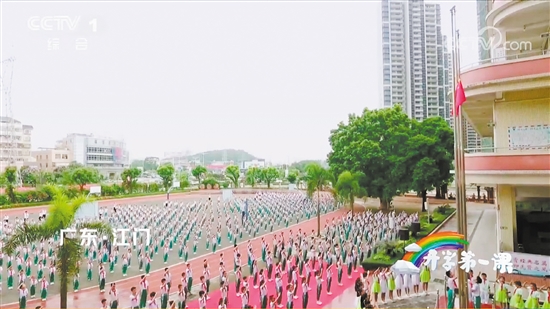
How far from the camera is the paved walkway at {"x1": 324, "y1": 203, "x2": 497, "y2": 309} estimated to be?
7.77 metres

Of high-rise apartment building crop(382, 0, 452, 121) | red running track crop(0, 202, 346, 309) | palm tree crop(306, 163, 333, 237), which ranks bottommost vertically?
red running track crop(0, 202, 346, 309)

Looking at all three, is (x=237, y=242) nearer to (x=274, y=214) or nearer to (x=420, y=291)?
(x=274, y=214)

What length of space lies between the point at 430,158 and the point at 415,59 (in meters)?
11.9

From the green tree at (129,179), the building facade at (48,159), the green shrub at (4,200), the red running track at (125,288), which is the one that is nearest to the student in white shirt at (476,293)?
the red running track at (125,288)

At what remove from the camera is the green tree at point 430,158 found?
1659 centimetres

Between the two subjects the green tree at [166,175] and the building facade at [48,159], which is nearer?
the green tree at [166,175]

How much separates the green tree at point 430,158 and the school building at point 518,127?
637 centimetres

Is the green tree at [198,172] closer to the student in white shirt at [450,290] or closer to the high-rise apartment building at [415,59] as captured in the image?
the high-rise apartment building at [415,59]

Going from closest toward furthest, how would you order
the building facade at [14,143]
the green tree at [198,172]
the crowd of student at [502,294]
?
the crowd of student at [502,294] → the building facade at [14,143] → the green tree at [198,172]

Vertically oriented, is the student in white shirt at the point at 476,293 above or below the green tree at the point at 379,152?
below

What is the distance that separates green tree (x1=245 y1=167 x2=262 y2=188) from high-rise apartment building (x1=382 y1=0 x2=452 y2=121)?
1980 centimetres

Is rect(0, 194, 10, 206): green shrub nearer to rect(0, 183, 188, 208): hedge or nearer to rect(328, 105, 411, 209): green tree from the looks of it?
rect(0, 183, 188, 208): hedge

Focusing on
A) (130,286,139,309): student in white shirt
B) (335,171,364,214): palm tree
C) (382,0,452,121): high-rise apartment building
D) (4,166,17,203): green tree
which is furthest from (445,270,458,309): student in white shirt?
(4,166,17,203): green tree


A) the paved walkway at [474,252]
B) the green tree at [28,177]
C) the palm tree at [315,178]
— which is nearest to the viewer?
the paved walkway at [474,252]
